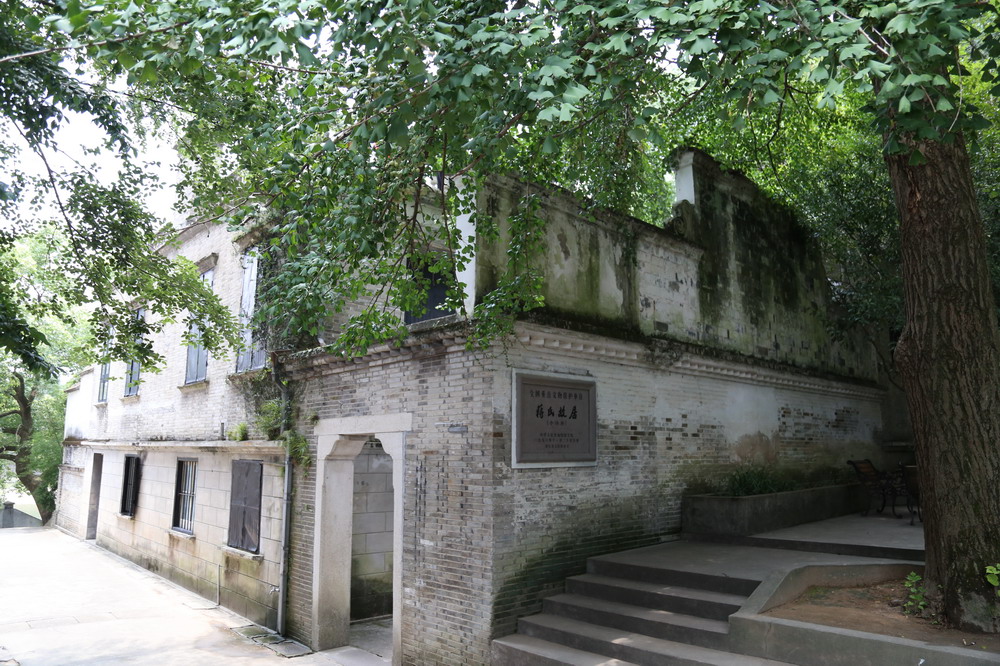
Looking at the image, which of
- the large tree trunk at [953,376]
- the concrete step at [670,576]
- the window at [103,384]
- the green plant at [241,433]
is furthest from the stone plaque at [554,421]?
the window at [103,384]

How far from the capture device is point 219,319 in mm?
10688

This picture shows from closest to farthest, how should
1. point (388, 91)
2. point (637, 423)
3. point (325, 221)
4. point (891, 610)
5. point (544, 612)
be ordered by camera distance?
1. point (388, 91)
2. point (891, 610)
3. point (325, 221)
4. point (544, 612)
5. point (637, 423)

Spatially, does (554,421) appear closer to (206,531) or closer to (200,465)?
(206,531)

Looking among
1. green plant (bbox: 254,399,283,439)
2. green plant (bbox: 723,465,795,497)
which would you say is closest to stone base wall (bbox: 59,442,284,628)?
green plant (bbox: 254,399,283,439)

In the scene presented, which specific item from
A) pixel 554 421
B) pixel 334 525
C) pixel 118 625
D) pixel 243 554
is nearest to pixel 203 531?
pixel 243 554

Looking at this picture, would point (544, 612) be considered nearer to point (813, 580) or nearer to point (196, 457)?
point (813, 580)

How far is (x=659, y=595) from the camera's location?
707 centimetres

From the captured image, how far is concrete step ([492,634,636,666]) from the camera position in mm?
6391

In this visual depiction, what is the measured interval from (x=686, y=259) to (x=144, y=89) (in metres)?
8.64

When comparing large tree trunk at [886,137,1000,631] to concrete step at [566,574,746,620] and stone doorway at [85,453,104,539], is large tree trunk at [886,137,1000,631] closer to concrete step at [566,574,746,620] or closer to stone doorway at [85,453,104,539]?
concrete step at [566,574,746,620]

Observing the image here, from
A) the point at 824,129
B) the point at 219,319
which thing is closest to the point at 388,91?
the point at 219,319

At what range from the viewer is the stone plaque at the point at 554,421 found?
748 centimetres

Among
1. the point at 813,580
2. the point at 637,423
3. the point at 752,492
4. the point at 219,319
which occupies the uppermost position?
the point at 219,319

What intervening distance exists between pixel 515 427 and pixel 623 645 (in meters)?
2.44
